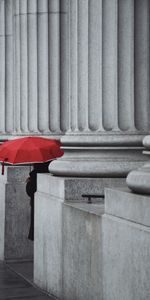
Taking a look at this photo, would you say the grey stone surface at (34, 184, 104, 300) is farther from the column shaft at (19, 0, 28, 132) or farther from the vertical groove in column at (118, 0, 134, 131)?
the column shaft at (19, 0, 28, 132)

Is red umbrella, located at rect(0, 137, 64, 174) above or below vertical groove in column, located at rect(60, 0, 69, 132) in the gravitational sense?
below

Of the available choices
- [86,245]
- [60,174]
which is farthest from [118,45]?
[86,245]

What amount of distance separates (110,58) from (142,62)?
0.48 meters

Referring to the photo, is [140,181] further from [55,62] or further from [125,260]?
[55,62]

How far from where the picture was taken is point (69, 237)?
46.6 ft

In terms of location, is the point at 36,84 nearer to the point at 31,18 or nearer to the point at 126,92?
the point at 31,18

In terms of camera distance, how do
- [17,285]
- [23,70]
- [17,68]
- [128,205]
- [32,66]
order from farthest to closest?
[17,68] → [23,70] → [32,66] → [17,285] → [128,205]

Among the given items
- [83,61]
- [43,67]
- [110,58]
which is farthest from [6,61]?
[110,58]

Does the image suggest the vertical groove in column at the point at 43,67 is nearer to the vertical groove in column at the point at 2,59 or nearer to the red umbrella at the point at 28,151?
the red umbrella at the point at 28,151

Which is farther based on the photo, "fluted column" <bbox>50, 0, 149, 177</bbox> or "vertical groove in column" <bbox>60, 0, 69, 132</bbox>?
"vertical groove in column" <bbox>60, 0, 69, 132</bbox>

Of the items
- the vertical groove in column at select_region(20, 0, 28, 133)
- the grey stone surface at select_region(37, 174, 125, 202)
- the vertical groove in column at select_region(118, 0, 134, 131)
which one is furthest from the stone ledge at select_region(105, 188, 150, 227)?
the vertical groove in column at select_region(20, 0, 28, 133)

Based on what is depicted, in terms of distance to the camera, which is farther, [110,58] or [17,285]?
[17,285]

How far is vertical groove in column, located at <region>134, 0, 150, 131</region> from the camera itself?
14852mm

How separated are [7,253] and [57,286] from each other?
219 inches
